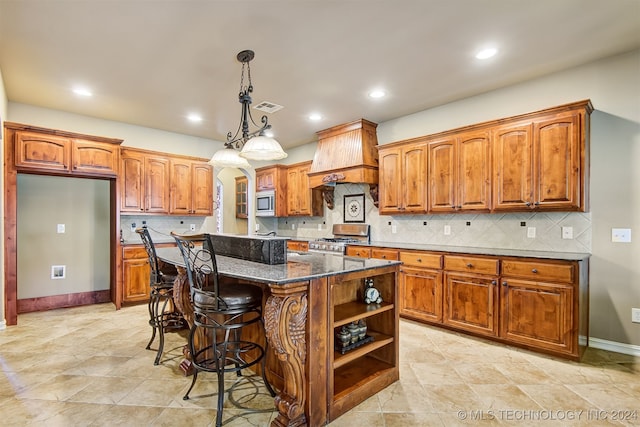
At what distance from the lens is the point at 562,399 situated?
217cm

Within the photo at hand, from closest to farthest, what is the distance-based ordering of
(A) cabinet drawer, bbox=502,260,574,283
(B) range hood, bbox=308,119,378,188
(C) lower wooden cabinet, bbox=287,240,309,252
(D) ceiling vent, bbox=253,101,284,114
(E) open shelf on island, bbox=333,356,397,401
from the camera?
(E) open shelf on island, bbox=333,356,397,401 < (A) cabinet drawer, bbox=502,260,574,283 < (D) ceiling vent, bbox=253,101,284,114 < (B) range hood, bbox=308,119,378,188 < (C) lower wooden cabinet, bbox=287,240,309,252

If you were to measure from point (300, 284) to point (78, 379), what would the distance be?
2.08m

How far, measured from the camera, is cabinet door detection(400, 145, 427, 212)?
157 inches

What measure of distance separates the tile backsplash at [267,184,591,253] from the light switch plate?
17 cm

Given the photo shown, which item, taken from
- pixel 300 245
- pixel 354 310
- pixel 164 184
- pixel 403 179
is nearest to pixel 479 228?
pixel 403 179

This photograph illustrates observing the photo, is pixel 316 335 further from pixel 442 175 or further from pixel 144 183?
pixel 144 183

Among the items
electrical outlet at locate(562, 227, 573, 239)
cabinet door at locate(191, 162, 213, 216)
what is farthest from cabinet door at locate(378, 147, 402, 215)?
cabinet door at locate(191, 162, 213, 216)

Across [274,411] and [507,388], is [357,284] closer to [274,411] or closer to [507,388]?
[274,411]

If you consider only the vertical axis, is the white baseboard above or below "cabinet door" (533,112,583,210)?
below

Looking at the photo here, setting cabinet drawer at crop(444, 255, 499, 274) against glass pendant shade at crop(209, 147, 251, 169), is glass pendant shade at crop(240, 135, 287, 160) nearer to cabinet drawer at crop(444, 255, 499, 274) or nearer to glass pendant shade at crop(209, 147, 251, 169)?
glass pendant shade at crop(209, 147, 251, 169)

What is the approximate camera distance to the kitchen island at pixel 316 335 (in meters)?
1.77

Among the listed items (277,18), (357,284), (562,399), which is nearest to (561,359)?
(562,399)

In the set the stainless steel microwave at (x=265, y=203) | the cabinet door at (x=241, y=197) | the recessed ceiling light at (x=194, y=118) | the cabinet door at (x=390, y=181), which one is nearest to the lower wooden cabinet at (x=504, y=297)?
the cabinet door at (x=390, y=181)

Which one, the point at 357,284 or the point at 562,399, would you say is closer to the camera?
the point at 562,399
